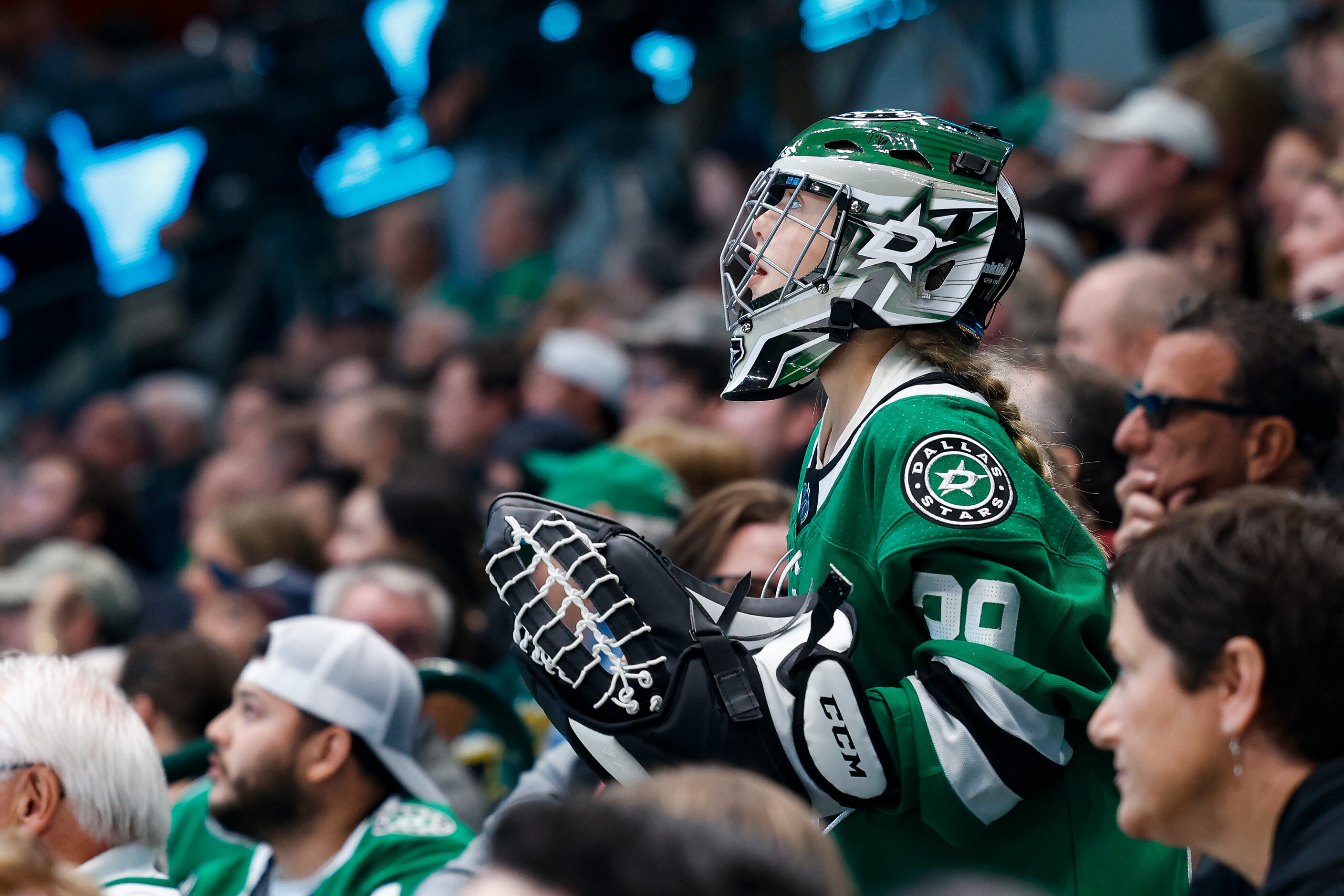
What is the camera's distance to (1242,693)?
1929 mm

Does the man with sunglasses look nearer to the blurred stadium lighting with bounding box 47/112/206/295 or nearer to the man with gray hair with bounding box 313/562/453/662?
the man with gray hair with bounding box 313/562/453/662

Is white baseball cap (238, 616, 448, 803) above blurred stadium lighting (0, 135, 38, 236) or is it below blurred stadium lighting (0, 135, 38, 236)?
below

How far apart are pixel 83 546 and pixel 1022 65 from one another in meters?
5.55

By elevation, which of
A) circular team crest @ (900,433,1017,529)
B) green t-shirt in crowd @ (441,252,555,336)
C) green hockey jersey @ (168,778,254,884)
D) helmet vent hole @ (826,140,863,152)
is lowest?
green hockey jersey @ (168,778,254,884)

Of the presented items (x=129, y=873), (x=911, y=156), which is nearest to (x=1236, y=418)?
(x=911, y=156)

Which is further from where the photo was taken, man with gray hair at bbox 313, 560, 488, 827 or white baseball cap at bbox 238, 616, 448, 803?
man with gray hair at bbox 313, 560, 488, 827

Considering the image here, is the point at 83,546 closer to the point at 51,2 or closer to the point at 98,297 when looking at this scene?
the point at 98,297

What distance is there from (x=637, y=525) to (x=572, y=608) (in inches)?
90.6

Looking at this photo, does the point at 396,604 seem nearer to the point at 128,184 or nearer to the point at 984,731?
the point at 984,731

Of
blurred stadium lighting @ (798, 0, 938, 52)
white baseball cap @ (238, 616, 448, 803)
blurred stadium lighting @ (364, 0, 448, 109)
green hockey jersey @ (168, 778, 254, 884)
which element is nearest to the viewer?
white baseball cap @ (238, 616, 448, 803)

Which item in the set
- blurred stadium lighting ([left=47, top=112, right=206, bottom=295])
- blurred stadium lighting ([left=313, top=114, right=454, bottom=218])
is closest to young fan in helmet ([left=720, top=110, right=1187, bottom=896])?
blurred stadium lighting ([left=313, top=114, right=454, bottom=218])

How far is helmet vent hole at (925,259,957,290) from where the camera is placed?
257 centimetres

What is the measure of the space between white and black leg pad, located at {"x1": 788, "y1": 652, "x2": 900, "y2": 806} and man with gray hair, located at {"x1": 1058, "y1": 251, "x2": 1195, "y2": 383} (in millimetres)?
2619

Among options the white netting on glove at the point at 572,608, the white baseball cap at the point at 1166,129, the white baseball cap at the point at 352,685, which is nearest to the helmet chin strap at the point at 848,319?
the white netting on glove at the point at 572,608
